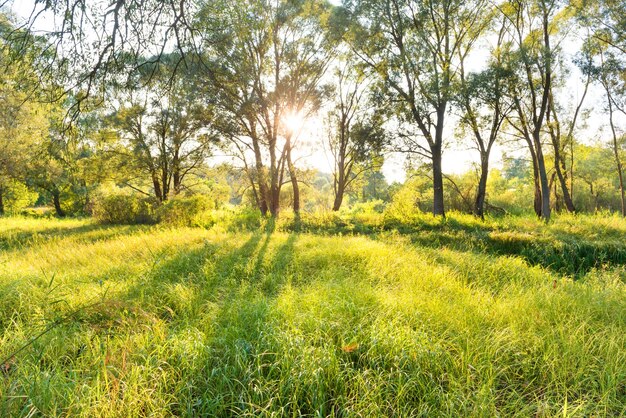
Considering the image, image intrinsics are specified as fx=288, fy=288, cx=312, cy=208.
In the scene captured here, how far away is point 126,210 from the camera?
1385 centimetres

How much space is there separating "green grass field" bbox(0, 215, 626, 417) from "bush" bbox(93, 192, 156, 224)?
987cm

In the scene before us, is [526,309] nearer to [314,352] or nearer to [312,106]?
[314,352]

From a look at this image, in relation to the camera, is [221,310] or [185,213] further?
[185,213]

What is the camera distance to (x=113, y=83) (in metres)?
4.13

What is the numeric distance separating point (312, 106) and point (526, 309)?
1525cm

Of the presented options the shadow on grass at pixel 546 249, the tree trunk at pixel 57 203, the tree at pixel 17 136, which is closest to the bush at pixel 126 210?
the tree at pixel 17 136

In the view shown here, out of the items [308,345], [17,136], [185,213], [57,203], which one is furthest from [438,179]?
[57,203]

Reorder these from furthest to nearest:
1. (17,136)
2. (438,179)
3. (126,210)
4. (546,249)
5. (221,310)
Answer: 1. (126,210)
2. (438,179)
3. (17,136)
4. (546,249)
5. (221,310)

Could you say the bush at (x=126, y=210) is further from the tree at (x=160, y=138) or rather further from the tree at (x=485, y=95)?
the tree at (x=485, y=95)

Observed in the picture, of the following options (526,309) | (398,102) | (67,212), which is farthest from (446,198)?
(67,212)

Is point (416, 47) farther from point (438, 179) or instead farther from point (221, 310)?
point (221, 310)

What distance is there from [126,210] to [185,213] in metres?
3.64

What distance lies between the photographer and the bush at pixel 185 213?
12258 millimetres

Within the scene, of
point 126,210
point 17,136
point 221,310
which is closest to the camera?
point 221,310
